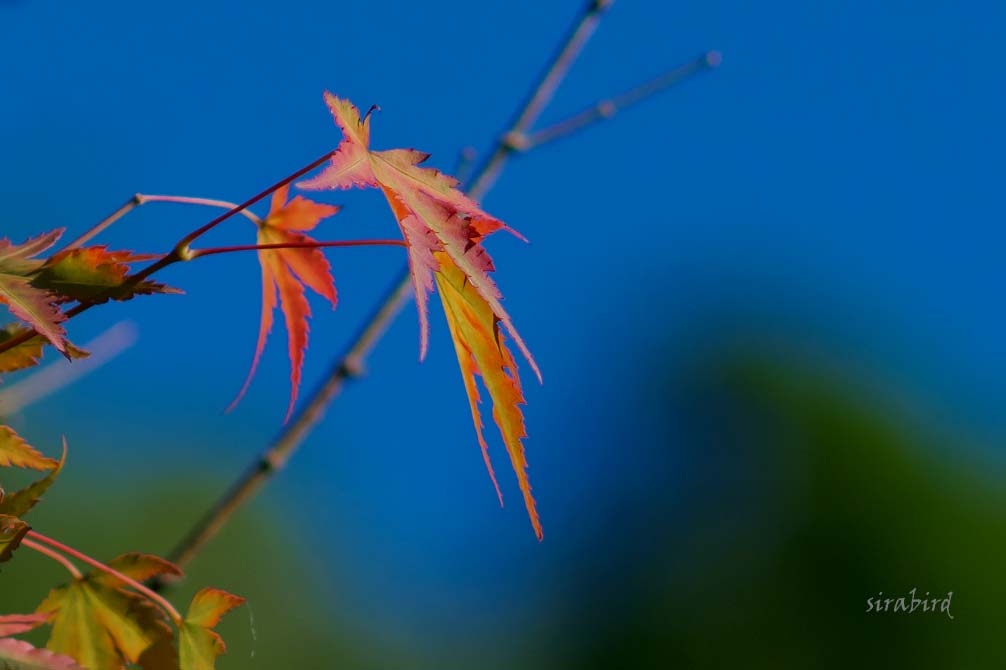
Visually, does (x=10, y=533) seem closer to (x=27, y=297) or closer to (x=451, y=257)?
(x=27, y=297)

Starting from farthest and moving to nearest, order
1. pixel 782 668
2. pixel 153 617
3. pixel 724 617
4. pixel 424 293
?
1. pixel 724 617
2. pixel 782 668
3. pixel 153 617
4. pixel 424 293

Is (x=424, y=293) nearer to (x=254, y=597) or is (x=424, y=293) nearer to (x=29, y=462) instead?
(x=29, y=462)

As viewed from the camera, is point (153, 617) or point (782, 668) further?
point (782, 668)

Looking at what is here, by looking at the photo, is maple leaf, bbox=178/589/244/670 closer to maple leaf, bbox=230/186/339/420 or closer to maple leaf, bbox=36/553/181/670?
maple leaf, bbox=36/553/181/670

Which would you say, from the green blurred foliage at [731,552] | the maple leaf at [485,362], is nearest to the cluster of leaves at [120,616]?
the maple leaf at [485,362]

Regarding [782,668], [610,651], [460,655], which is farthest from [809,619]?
[460,655]

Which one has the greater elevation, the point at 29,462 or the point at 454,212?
the point at 454,212

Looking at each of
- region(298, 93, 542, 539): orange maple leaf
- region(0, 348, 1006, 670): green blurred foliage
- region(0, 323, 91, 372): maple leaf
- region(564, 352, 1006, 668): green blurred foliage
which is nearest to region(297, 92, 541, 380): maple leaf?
region(298, 93, 542, 539): orange maple leaf
